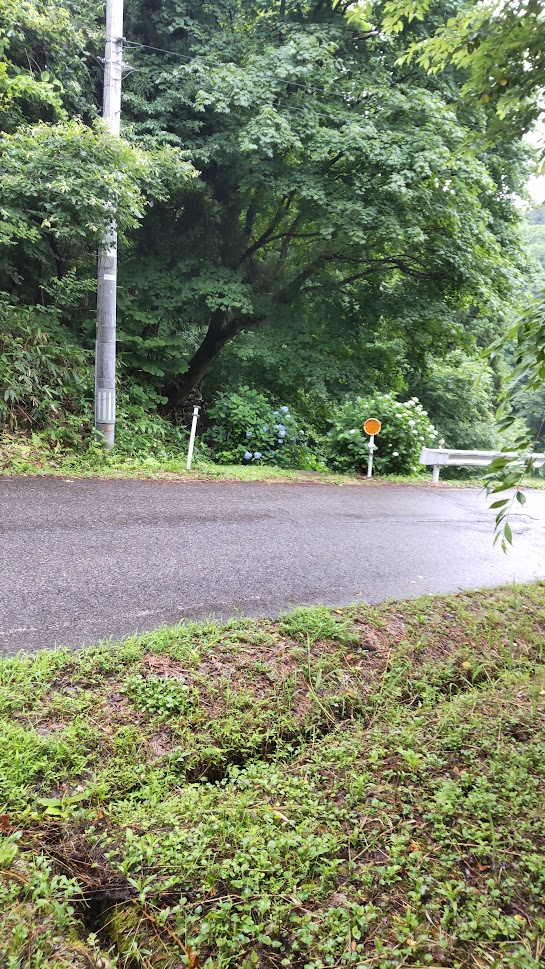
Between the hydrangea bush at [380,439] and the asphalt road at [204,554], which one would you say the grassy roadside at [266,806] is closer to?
the asphalt road at [204,554]

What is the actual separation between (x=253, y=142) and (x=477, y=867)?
946 centimetres

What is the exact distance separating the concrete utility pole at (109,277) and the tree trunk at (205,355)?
11.9ft

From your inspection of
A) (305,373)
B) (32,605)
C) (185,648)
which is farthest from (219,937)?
(305,373)

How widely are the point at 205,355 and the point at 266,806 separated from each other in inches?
447

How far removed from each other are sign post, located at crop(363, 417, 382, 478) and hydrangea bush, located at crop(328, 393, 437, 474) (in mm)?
217

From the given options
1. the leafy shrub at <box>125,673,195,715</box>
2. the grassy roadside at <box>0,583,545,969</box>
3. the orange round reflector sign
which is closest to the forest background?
the orange round reflector sign

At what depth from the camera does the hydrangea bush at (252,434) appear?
10.3 meters

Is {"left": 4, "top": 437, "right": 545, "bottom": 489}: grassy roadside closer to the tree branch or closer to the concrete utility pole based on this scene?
the concrete utility pole

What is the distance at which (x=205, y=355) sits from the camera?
12555mm

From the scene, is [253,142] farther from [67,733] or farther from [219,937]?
[219,937]

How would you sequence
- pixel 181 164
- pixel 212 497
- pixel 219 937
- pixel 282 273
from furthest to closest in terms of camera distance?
pixel 282 273
pixel 181 164
pixel 212 497
pixel 219 937

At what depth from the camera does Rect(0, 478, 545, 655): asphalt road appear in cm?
337

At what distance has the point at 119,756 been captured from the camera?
2229 millimetres

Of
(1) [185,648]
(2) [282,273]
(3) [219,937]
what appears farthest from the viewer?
(2) [282,273]
